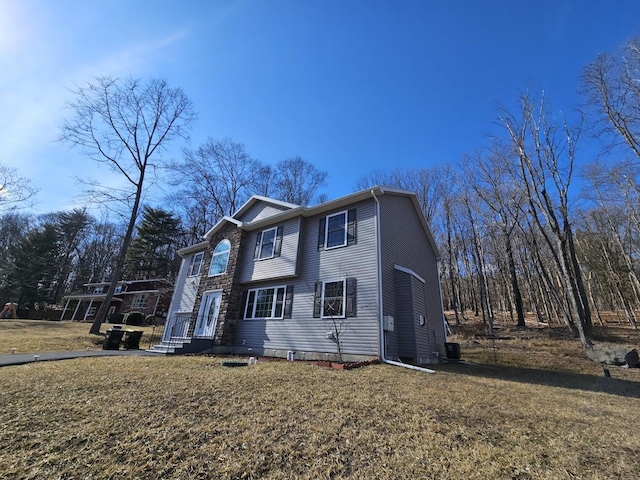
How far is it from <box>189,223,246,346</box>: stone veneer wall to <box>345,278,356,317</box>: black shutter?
5425 millimetres

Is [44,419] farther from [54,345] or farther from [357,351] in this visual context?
[54,345]

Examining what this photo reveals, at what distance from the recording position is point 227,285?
492 inches

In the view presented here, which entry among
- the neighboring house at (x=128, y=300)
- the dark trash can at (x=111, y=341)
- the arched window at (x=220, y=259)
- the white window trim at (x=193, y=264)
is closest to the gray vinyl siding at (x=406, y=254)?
the arched window at (x=220, y=259)

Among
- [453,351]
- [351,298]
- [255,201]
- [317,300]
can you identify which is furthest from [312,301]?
[453,351]

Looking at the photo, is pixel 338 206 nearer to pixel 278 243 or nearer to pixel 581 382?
pixel 278 243

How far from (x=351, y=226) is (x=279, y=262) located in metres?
3.32

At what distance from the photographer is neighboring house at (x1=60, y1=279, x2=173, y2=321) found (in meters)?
26.7

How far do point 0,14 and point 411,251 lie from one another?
15547 millimetres

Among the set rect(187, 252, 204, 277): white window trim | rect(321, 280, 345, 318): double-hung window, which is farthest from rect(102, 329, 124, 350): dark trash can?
rect(321, 280, 345, 318): double-hung window

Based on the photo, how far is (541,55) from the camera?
38.2ft

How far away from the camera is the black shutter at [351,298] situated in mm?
9197

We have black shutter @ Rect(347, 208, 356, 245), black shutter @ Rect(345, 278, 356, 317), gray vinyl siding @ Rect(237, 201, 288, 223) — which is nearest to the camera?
black shutter @ Rect(345, 278, 356, 317)

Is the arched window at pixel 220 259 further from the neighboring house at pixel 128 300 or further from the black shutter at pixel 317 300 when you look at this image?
the neighboring house at pixel 128 300

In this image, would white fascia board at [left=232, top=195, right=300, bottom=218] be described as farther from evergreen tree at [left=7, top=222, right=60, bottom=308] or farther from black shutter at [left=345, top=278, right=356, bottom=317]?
evergreen tree at [left=7, top=222, right=60, bottom=308]
